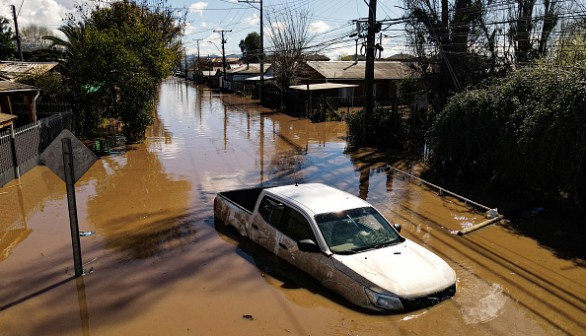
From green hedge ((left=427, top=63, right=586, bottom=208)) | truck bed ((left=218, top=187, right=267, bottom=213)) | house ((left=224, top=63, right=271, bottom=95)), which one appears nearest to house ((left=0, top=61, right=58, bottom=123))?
truck bed ((left=218, top=187, right=267, bottom=213))

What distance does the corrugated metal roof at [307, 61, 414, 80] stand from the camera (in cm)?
4009

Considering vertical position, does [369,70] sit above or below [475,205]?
above

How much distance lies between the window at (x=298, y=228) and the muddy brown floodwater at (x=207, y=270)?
2.05 feet

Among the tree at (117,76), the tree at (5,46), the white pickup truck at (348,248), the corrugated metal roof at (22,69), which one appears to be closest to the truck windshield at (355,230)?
the white pickup truck at (348,248)

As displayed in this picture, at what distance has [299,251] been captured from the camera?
7.11m

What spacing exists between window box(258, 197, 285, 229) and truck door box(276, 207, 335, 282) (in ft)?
0.60

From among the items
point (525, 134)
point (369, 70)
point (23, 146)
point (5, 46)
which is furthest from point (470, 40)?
point (5, 46)

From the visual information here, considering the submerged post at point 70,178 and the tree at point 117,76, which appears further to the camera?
the tree at point 117,76

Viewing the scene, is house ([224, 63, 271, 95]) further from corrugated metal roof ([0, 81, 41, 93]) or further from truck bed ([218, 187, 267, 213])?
truck bed ([218, 187, 267, 213])

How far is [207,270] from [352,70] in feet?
119

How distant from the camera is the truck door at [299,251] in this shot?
663 centimetres

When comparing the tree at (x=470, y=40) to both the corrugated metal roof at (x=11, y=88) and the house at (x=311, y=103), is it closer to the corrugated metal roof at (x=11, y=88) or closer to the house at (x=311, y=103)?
the house at (x=311, y=103)

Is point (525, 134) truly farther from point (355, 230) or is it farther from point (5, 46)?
point (5, 46)

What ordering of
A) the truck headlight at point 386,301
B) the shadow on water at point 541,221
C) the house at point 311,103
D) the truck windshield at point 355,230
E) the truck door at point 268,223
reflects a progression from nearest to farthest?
the truck headlight at point 386,301 < the truck windshield at point 355,230 < the truck door at point 268,223 < the shadow on water at point 541,221 < the house at point 311,103
